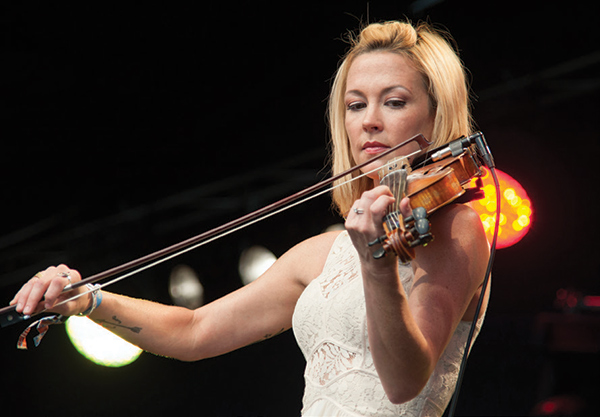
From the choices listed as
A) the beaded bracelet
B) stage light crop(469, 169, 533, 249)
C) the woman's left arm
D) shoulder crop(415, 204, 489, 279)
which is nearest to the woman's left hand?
the woman's left arm

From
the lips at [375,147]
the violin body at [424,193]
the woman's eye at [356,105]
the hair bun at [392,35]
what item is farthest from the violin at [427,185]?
the hair bun at [392,35]

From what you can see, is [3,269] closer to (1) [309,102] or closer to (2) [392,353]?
Answer: (1) [309,102]

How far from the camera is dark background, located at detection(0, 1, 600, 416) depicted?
298 cm

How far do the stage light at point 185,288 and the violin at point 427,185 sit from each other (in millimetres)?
2580

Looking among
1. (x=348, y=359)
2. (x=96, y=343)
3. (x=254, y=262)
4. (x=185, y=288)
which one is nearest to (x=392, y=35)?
(x=348, y=359)

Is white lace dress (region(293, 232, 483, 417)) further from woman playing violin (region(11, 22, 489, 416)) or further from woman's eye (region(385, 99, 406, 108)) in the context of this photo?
woman's eye (region(385, 99, 406, 108))

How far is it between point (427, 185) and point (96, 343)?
9.65 feet

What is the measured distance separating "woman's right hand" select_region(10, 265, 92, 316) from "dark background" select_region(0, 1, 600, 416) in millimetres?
1619

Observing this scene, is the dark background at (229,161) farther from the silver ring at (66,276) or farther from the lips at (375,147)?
the silver ring at (66,276)

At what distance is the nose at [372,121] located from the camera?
5.30ft

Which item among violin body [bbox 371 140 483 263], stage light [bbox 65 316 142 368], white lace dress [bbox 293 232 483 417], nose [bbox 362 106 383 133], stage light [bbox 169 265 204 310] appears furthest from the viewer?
stage light [bbox 169 265 204 310]

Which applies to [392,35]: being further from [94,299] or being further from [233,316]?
[94,299]

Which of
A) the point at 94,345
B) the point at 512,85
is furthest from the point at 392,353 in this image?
the point at 94,345

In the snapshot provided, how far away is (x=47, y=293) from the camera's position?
143cm
